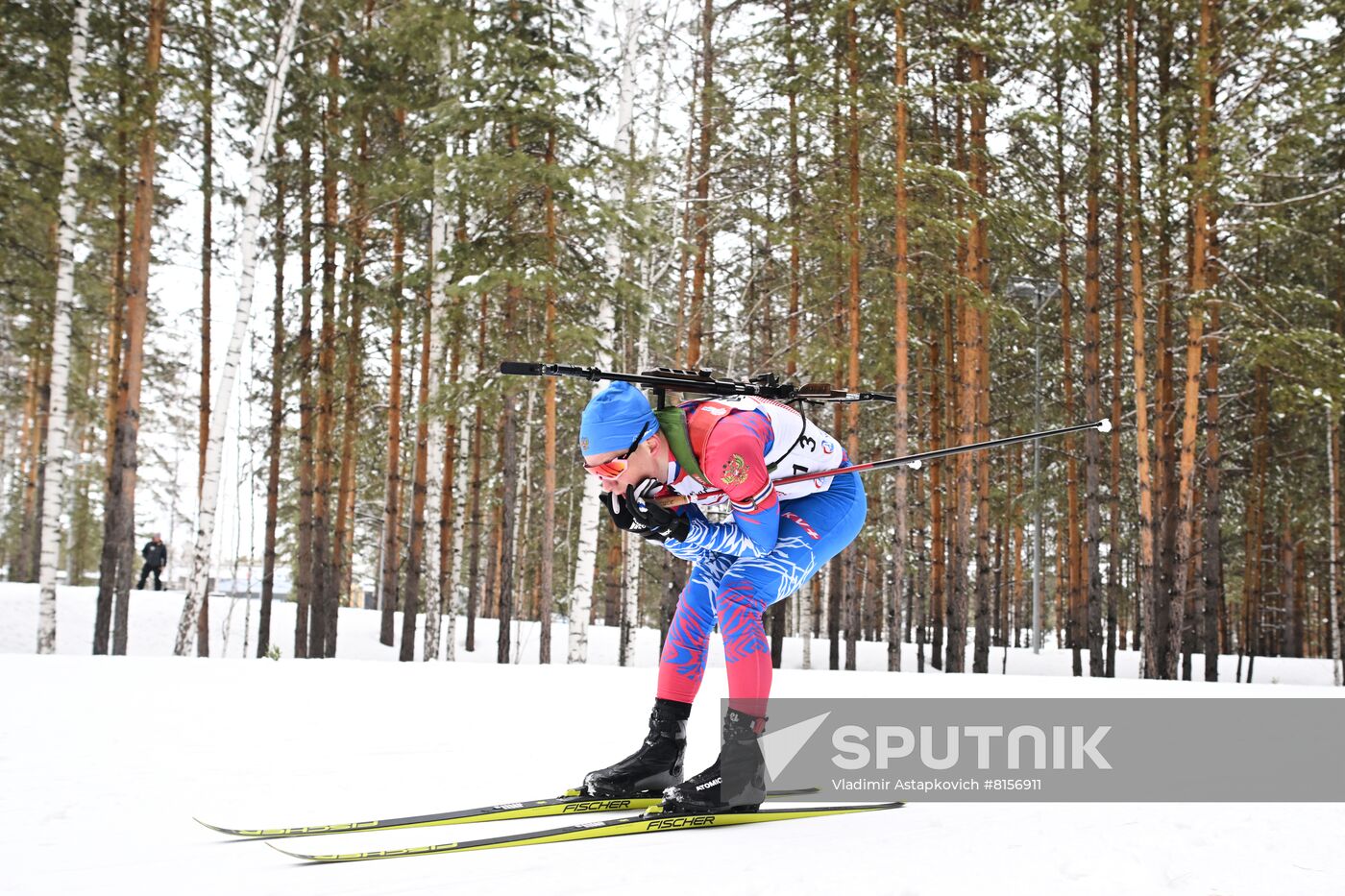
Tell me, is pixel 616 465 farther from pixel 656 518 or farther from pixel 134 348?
pixel 134 348

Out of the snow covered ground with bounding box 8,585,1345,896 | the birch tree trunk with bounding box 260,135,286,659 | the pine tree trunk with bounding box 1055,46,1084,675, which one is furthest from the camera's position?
the birch tree trunk with bounding box 260,135,286,659

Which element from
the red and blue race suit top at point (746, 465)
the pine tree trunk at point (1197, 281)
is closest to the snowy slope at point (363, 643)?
the pine tree trunk at point (1197, 281)

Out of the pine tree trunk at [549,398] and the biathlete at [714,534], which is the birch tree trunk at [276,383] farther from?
the biathlete at [714,534]

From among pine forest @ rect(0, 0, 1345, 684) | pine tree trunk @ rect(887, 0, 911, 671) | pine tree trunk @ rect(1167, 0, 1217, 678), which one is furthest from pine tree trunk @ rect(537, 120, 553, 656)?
pine tree trunk @ rect(1167, 0, 1217, 678)

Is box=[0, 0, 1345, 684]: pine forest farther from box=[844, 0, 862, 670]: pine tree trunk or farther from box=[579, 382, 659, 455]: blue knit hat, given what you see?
box=[579, 382, 659, 455]: blue knit hat

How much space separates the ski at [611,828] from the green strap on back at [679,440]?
3.67 ft

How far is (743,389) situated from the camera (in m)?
3.58

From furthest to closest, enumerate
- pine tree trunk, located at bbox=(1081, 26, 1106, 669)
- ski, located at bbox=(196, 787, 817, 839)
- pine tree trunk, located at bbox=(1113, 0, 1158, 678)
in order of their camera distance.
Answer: pine tree trunk, located at bbox=(1081, 26, 1106, 669) → pine tree trunk, located at bbox=(1113, 0, 1158, 678) → ski, located at bbox=(196, 787, 817, 839)

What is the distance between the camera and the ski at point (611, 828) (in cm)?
249

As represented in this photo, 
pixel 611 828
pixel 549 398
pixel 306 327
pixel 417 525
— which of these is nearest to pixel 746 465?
pixel 611 828

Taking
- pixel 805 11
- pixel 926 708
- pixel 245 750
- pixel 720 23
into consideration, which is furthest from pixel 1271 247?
pixel 245 750

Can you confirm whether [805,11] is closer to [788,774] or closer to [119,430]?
[119,430]

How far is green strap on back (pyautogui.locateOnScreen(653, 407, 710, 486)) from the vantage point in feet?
10.3

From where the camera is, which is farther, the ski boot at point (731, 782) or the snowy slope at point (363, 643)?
the snowy slope at point (363, 643)
